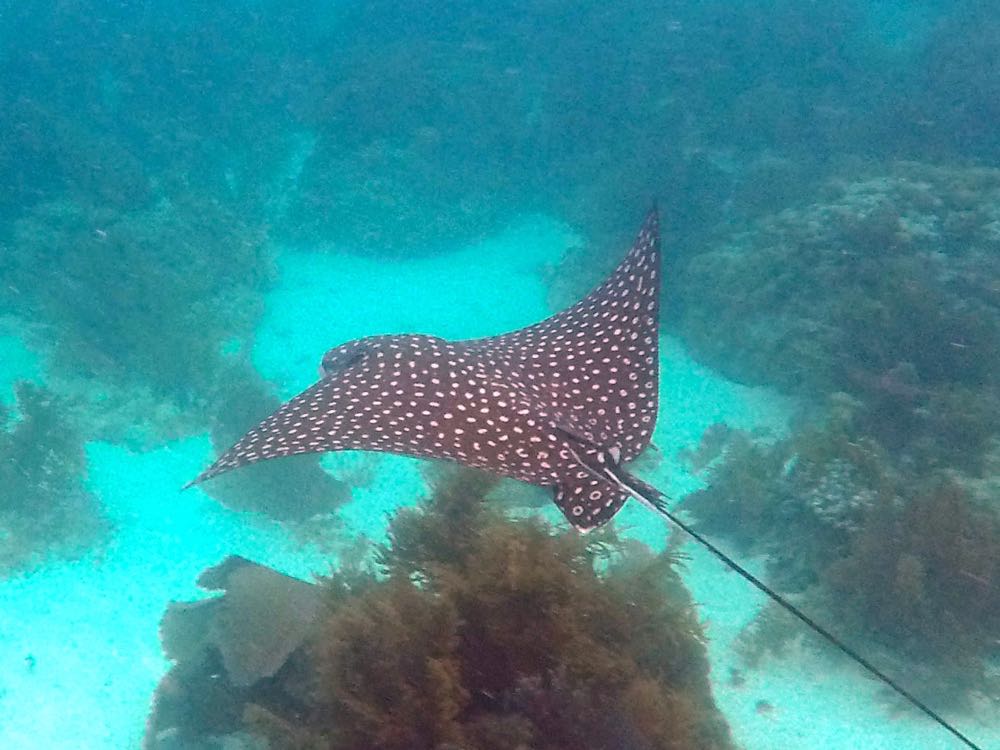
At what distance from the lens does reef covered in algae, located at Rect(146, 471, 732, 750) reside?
3252 millimetres

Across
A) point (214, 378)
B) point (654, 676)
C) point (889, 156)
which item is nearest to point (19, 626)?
point (214, 378)

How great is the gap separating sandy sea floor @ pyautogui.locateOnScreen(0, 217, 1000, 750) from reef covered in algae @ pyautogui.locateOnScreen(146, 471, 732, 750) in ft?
3.72

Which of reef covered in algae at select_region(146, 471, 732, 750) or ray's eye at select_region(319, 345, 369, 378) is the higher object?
ray's eye at select_region(319, 345, 369, 378)

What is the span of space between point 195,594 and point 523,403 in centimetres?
495

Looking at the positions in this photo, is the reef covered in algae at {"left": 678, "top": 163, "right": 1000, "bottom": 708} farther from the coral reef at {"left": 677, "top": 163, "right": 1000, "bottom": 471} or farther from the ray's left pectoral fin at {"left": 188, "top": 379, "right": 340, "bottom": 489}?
the ray's left pectoral fin at {"left": 188, "top": 379, "right": 340, "bottom": 489}

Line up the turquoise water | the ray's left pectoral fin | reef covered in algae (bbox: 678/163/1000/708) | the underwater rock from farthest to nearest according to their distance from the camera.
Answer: the turquoise water < reef covered in algae (bbox: 678/163/1000/708) < the underwater rock < the ray's left pectoral fin

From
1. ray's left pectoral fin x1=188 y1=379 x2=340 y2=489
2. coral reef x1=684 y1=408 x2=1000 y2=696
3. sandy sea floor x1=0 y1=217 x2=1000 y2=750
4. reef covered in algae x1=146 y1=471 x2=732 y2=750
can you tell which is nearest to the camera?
reef covered in algae x1=146 y1=471 x2=732 y2=750

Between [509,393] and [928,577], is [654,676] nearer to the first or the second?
[509,393]

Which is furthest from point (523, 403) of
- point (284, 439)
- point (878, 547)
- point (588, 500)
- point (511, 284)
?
point (511, 284)

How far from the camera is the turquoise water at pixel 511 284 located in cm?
597

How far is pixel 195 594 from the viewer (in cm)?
709

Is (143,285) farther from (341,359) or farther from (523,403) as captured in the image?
(523,403)

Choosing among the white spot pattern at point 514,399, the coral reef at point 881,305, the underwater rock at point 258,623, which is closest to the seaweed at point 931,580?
the coral reef at point 881,305

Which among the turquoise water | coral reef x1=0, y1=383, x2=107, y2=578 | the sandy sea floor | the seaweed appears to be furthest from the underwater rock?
the seaweed
